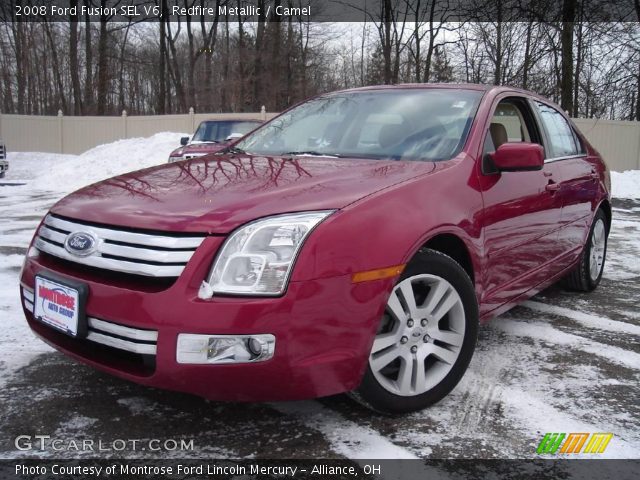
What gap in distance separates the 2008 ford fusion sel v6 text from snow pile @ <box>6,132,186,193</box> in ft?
38.9

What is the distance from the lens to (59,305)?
2379mm

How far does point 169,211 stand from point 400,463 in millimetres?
1297

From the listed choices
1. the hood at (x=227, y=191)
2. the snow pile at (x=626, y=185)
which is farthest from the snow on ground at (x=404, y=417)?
the snow pile at (x=626, y=185)

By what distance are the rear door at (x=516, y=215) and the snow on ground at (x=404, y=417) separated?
0.42m

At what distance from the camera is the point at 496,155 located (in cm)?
302

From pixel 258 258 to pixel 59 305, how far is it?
2.95 ft

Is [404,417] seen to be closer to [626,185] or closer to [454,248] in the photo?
[454,248]

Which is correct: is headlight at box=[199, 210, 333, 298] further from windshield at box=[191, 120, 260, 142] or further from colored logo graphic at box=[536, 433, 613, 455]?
windshield at box=[191, 120, 260, 142]

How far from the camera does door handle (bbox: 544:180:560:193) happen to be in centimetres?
360

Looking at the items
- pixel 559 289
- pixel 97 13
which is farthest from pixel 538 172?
pixel 97 13

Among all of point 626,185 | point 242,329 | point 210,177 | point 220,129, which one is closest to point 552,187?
point 210,177

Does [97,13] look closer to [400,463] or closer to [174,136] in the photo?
[174,136]

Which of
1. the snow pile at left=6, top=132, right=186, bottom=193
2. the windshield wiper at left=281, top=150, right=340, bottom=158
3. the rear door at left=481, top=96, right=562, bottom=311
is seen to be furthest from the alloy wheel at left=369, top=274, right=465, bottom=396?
the snow pile at left=6, top=132, right=186, bottom=193

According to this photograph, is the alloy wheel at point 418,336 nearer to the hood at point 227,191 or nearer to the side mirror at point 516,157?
the hood at point 227,191
